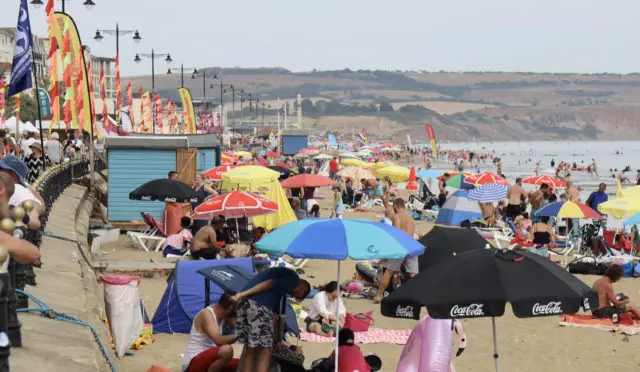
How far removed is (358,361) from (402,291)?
128 cm

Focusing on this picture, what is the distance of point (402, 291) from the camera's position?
22.9 ft

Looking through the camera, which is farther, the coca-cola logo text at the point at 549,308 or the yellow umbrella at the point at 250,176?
the yellow umbrella at the point at 250,176

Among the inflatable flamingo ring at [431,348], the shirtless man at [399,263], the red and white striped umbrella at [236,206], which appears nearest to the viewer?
the inflatable flamingo ring at [431,348]

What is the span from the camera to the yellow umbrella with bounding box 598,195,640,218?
17391 millimetres

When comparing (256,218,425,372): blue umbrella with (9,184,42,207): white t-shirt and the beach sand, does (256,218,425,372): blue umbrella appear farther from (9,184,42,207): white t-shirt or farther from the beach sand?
the beach sand

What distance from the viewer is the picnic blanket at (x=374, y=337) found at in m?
11.9

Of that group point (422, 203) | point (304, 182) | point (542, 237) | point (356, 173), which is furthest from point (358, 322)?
point (356, 173)

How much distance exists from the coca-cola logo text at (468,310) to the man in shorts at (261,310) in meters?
1.36

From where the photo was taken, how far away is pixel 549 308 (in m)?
6.72

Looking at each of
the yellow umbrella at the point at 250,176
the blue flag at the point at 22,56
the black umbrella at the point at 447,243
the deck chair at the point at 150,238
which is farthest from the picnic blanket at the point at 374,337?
the yellow umbrella at the point at 250,176

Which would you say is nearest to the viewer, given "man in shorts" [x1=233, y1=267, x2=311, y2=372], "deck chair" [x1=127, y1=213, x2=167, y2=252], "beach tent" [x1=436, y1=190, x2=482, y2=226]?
"man in shorts" [x1=233, y1=267, x2=311, y2=372]

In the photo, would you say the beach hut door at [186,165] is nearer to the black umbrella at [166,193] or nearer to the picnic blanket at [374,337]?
the black umbrella at [166,193]

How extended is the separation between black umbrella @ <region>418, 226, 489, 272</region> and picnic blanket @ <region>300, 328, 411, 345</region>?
1.62m

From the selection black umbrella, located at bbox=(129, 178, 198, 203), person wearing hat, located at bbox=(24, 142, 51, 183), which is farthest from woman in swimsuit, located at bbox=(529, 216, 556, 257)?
person wearing hat, located at bbox=(24, 142, 51, 183)
